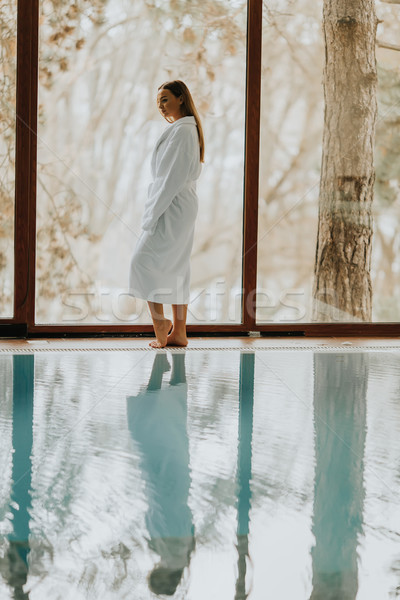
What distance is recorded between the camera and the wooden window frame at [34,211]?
13.7 ft

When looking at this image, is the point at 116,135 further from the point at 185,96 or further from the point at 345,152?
the point at 345,152

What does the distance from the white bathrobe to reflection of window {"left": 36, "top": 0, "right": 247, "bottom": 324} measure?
1.55 ft

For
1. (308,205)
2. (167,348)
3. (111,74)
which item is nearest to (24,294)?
(167,348)

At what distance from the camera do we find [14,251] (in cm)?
423

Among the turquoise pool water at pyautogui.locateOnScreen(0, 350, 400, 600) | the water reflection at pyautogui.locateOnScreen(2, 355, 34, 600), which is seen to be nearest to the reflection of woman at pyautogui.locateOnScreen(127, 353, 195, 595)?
the turquoise pool water at pyautogui.locateOnScreen(0, 350, 400, 600)

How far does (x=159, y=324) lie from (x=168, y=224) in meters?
0.50

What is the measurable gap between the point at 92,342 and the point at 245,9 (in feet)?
6.61

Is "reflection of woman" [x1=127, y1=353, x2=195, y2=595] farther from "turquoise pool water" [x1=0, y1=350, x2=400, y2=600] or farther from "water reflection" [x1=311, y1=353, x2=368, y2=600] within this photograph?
"water reflection" [x1=311, y1=353, x2=368, y2=600]

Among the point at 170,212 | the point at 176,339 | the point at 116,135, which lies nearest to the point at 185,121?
the point at 170,212

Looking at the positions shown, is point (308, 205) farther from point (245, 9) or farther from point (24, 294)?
point (24, 294)

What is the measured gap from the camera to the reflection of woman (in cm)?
132

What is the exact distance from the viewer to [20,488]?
1.69 m
